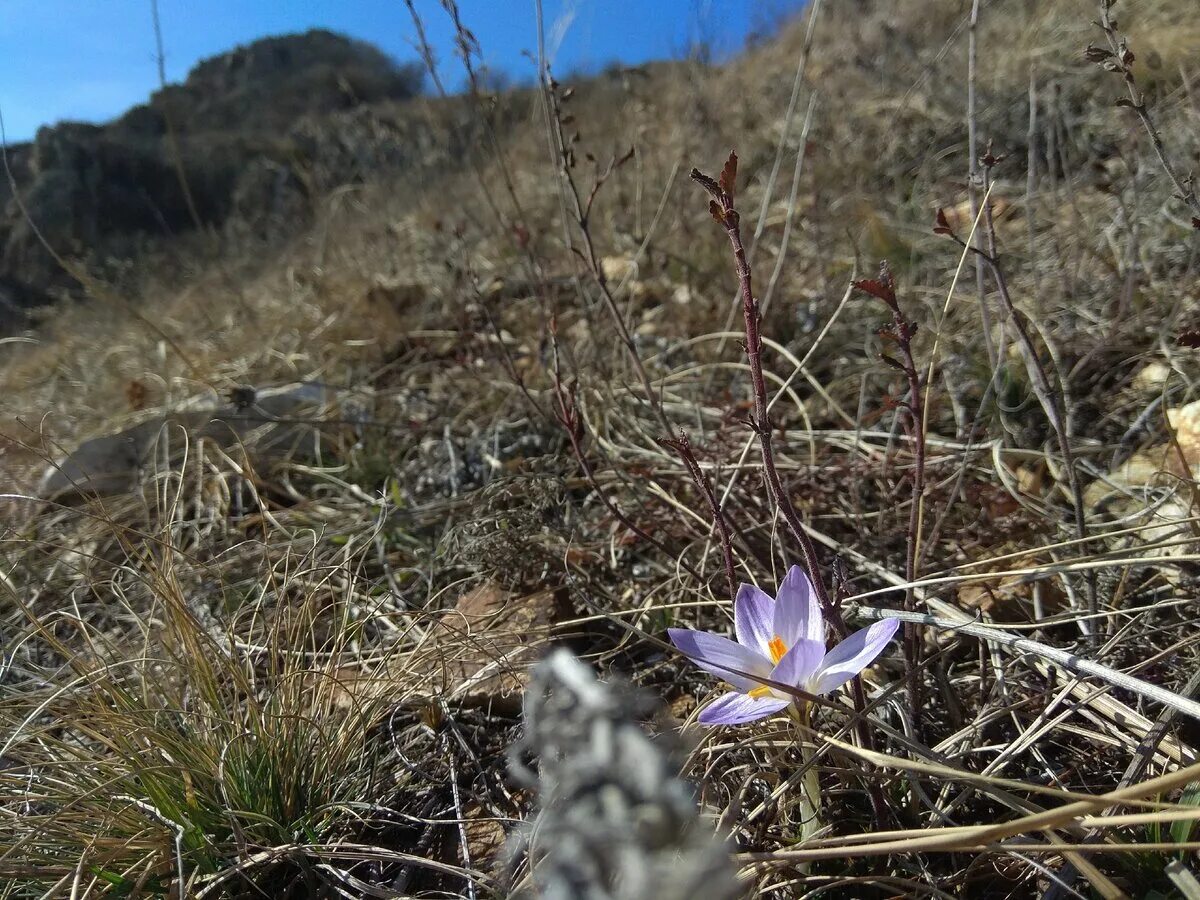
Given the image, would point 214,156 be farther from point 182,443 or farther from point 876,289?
point 876,289

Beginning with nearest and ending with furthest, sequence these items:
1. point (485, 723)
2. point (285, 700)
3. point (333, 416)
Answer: point (285, 700), point (485, 723), point (333, 416)

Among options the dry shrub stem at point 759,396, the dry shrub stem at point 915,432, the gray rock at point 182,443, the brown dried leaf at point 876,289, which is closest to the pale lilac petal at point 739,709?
the dry shrub stem at point 759,396

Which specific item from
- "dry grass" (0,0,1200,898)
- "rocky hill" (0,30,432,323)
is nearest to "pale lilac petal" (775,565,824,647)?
"dry grass" (0,0,1200,898)

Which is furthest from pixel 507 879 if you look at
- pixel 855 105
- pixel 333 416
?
pixel 855 105

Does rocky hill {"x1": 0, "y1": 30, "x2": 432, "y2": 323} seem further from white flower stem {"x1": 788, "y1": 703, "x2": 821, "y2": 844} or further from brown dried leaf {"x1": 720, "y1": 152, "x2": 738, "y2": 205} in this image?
white flower stem {"x1": 788, "y1": 703, "x2": 821, "y2": 844}

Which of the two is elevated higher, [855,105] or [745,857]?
[855,105]

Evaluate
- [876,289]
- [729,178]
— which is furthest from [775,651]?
[729,178]

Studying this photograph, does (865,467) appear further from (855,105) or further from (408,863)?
(855,105)

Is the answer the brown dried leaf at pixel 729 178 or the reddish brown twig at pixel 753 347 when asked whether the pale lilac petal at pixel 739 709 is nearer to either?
the reddish brown twig at pixel 753 347
